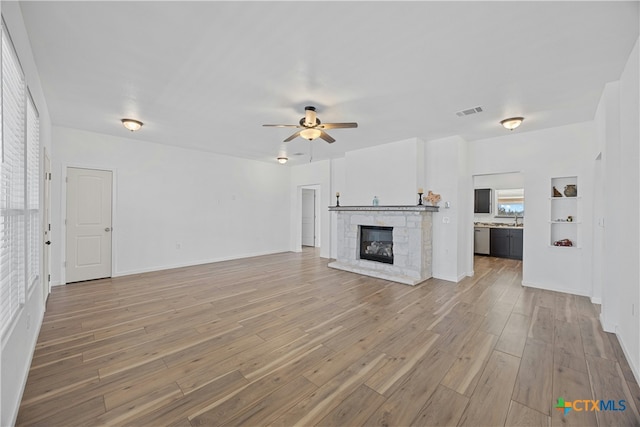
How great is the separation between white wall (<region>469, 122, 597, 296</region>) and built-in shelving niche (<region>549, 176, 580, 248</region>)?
0.35 feet

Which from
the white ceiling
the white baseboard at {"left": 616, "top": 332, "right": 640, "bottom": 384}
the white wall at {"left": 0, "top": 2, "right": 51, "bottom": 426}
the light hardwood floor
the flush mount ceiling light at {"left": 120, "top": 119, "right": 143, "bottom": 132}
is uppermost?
the white ceiling

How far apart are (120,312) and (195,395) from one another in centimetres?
227

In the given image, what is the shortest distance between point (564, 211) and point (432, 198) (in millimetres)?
2106

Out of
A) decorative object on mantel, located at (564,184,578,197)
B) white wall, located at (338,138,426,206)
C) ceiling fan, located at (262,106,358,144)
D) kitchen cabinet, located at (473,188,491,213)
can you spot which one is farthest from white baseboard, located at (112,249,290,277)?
decorative object on mantel, located at (564,184,578,197)

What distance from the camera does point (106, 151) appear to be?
204 inches

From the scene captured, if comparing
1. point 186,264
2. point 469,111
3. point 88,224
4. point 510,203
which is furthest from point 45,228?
point 510,203

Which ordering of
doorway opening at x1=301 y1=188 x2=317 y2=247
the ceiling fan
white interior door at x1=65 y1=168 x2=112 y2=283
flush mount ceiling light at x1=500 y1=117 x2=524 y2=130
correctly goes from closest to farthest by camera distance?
the ceiling fan, flush mount ceiling light at x1=500 y1=117 x2=524 y2=130, white interior door at x1=65 y1=168 x2=112 y2=283, doorway opening at x1=301 y1=188 x2=317 y2=247

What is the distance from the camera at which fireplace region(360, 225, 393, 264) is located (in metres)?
5.77

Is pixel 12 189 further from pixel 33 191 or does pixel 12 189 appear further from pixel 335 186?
pixel 335 186

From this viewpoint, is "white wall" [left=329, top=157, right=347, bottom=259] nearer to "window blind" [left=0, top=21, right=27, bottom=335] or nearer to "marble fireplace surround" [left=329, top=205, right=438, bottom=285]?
"marble fireplace surround" [left=329, top=205, right=438, bottom=285]

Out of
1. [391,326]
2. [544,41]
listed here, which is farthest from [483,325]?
[544,41]

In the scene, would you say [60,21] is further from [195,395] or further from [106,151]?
[106,151]

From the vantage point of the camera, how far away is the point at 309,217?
998cm

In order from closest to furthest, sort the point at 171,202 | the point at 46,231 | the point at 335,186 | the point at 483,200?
the point at 46,231 → the point at 171,202 → the point at 335,186 → the point at 483,200
